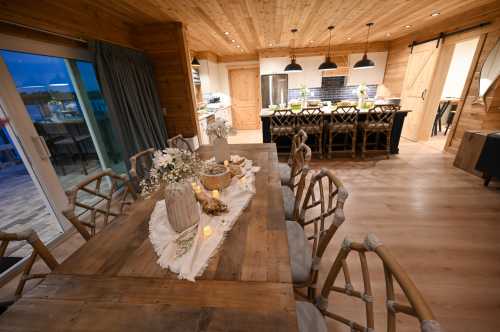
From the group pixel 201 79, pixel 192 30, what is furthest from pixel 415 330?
pixel 201 79

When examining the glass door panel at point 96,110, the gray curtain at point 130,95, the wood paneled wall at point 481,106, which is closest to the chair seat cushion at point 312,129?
the wood paneled wall at point 481,106

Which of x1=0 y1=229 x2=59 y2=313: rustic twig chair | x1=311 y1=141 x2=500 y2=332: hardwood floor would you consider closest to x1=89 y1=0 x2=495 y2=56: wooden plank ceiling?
x1=311 y1=141 x2=500 y2=332: hardwood floor

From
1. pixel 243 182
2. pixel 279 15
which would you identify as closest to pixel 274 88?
pixel 279 15

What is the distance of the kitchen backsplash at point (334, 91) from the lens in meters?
6.22

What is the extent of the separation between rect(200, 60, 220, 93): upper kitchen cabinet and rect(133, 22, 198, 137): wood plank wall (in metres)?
2.34

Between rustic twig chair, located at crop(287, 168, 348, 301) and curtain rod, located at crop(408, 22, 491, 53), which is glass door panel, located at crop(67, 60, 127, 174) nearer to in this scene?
rustic twig chair, located at crop(287, 168, 348, 301)

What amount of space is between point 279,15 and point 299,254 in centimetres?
349

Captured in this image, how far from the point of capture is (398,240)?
197 cm

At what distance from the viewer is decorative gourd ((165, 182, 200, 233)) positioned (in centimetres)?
102

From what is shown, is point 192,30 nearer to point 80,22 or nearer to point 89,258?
point 80,22

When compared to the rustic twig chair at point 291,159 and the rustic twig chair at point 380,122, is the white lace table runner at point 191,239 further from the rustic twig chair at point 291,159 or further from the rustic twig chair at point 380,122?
the rustic twig chair at point 380,122

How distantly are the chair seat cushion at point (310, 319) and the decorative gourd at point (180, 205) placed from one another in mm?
671

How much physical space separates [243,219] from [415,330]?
133 centimetres

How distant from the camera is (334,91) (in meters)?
6.36
